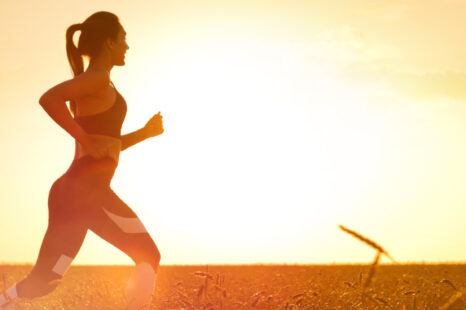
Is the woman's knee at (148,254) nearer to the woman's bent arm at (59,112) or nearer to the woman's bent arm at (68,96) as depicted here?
the woman's bent arm at (68,96)

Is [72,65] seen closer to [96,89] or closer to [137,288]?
[96,89]

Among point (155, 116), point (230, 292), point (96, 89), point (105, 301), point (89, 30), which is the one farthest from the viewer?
point (230, 292)

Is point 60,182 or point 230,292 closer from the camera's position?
point 60,182

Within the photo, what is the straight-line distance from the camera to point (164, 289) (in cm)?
1028

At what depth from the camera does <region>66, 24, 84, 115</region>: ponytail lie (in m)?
5.57

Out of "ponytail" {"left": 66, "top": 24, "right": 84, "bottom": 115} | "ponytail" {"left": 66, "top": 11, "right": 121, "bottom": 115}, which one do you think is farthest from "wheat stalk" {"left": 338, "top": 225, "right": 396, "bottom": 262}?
"ponytail" {"left": 66, "top": 24, "right": 84, "bottom": 115}

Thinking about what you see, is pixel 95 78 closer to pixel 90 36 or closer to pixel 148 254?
pixel 90 36

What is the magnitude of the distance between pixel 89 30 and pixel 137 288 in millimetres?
2435

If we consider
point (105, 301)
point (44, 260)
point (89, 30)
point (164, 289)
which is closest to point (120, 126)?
point (89, 30)

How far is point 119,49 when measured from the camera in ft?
18.2

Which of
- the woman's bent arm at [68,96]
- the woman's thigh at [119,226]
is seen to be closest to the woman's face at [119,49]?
the woman's bent arm at [68,96]

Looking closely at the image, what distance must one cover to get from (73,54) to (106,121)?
0.81 meters

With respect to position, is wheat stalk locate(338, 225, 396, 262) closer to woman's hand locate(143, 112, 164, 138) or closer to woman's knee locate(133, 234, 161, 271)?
woman's knee locate(133, 234, 161, 271)

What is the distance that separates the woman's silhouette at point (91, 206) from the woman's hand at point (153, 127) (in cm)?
63
